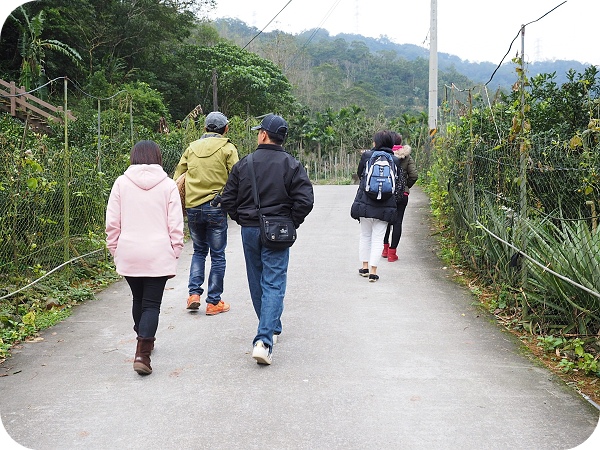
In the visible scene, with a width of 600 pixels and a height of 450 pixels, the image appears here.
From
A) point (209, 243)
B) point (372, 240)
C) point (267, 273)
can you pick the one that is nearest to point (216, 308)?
point (209, 243)

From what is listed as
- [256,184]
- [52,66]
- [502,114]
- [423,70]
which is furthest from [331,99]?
[256,184]

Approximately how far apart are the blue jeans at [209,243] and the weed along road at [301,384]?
0.97 feet

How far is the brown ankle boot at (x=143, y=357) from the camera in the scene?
465 centimetres

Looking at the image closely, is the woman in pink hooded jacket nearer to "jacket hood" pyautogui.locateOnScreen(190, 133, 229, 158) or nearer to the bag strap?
the bag strap

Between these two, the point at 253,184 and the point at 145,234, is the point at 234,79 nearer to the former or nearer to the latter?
the point at 253,184

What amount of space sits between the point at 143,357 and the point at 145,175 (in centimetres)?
135

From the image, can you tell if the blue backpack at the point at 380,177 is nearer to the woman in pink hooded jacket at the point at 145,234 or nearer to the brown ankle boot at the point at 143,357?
the woman in pink hooded jacket at the point at 145,234

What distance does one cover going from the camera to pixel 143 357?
15.4ft

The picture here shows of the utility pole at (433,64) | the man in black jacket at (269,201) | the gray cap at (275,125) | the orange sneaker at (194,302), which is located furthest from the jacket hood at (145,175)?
the utility pole at (433,64)

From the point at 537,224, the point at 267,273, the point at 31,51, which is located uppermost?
the point at 31,51

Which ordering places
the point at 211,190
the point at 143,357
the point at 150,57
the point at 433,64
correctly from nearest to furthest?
the point at 143,357 < the point at 211,190 < the point at 433,64 < the point at 150,57

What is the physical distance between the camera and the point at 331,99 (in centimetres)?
5491

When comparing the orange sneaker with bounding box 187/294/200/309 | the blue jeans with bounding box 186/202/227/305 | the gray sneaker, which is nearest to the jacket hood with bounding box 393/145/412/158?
the blue jeans with bounding box 186/202/227/305

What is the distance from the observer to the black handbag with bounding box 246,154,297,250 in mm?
4902
